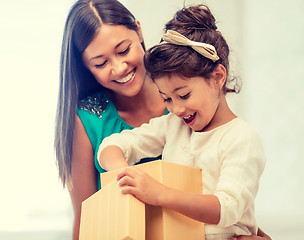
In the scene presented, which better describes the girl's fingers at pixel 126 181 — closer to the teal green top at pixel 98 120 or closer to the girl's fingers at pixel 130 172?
the girl's fingers at pixel 130 172

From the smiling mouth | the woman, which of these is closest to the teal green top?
the woman

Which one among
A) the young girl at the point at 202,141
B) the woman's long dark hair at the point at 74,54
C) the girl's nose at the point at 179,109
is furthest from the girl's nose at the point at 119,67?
the girl's nose at the point at 179,109

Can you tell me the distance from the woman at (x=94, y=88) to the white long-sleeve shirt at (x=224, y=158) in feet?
0.78

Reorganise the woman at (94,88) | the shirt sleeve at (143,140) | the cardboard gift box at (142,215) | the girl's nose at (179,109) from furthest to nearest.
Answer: the woman at (94,88) < the shirt sleeve at (143,140) < the girl's nose at (179,109) < the cardboard gift box at (142,215)

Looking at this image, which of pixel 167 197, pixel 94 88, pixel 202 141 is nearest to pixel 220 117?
pixel 202 141

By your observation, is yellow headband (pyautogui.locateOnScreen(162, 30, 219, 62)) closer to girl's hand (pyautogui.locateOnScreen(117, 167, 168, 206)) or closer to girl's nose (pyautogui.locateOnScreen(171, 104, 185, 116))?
girl's nose (pyautogui.locateOnScreen(171, 104, 185, 116))

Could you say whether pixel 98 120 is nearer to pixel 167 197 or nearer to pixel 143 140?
pixel 143 140

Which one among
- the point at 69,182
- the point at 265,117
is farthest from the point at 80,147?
the point at 265,117

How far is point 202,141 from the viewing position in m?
1.18

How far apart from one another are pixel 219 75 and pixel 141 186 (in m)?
0.39

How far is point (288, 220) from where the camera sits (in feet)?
7.38

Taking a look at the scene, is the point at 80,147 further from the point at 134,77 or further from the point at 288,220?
the point at 288,220

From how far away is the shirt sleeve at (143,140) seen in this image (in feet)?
4.32

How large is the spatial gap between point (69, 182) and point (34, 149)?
69 centimetres
